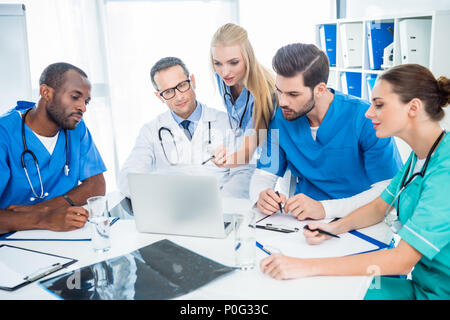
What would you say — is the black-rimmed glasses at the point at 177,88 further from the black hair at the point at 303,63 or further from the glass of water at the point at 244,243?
the glass of water at the point at 244,243

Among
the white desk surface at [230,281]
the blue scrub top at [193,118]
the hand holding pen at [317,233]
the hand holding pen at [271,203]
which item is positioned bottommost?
the white desk surface at [230,281]

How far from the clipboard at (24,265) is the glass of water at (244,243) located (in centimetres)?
48

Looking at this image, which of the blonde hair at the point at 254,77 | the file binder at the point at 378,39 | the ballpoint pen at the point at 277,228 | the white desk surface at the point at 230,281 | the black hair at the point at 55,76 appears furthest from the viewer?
the file binder at the point at 378,39

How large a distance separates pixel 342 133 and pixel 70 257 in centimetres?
114

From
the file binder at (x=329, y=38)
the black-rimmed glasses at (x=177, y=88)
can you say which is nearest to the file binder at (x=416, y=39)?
the file binder at (x=329, y=38)

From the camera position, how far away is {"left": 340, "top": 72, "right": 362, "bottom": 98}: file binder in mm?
3164

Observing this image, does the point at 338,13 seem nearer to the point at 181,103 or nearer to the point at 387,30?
the point at 387,30

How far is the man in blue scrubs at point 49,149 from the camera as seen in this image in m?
1.66

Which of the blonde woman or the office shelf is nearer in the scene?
the blonde woman

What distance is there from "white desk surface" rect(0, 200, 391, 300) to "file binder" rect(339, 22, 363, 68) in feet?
7.25

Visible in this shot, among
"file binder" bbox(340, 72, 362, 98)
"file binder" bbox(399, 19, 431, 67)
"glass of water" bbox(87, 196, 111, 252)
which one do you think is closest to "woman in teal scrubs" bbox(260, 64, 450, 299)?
"glass of water" bbox(87, 196, 111, 252)

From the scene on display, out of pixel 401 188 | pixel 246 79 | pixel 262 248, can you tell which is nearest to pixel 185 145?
pixel 246 79

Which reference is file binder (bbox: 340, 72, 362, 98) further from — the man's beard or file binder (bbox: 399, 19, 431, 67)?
the man's beard

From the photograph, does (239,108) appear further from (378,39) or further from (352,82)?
(352,82)
